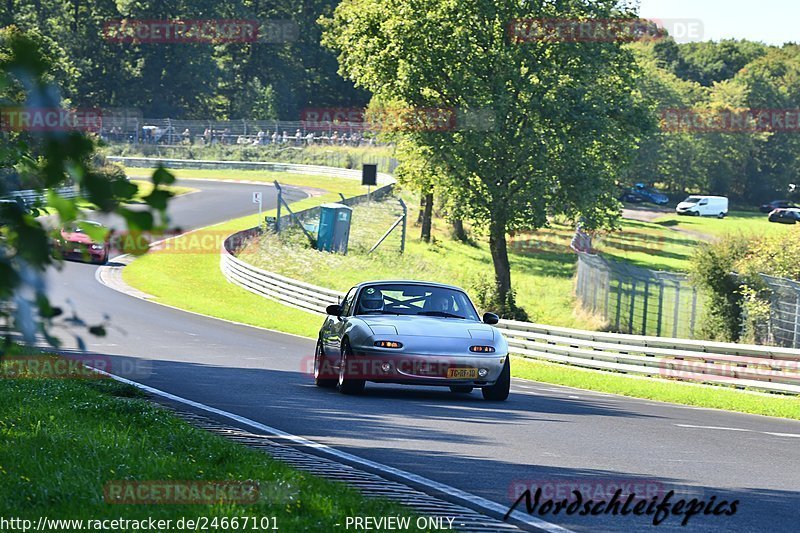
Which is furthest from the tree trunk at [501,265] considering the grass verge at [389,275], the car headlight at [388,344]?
the car headlight at [388,344]

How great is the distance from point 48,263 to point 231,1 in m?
125

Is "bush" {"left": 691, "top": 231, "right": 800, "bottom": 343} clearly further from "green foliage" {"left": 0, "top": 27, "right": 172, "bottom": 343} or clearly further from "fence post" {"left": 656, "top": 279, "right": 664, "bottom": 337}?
"green foliage" {"left": 0, "top": 27, "right": 172, "bottom": 343}

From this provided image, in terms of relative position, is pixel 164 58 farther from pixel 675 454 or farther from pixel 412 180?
pixel 675 454

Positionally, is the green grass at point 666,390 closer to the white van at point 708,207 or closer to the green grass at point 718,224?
the green grass at point 718,224

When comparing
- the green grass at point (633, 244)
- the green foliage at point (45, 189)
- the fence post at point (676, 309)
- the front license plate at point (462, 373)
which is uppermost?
the green foliage at point (45, 189)

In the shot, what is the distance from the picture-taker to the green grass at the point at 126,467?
657cm

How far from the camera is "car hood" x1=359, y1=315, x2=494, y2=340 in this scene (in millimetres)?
14820

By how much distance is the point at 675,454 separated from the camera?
1095 centimetres

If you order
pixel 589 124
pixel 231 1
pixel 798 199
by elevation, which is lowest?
pixel 798 199

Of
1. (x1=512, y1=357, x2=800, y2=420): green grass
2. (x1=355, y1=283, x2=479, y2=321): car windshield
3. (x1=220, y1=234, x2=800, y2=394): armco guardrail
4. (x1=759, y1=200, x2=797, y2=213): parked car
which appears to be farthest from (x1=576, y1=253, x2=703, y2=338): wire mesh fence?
(x1=759, y1=200, x2=797, y2=213): parked car

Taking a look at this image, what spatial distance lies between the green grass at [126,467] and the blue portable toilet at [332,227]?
128ft

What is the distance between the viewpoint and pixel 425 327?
15031 mm

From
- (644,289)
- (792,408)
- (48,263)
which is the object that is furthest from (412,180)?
(48,263)

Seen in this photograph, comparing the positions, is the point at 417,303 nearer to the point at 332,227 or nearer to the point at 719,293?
the point at 719,293
